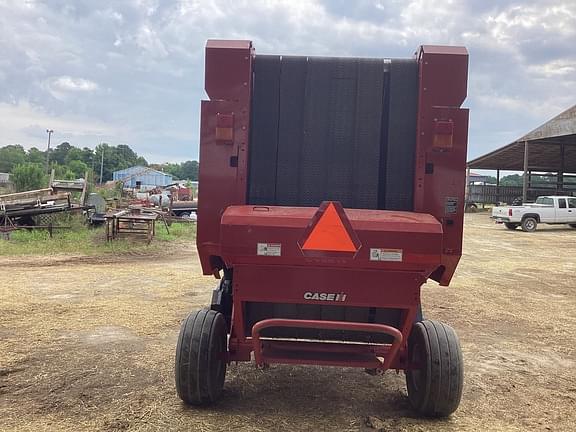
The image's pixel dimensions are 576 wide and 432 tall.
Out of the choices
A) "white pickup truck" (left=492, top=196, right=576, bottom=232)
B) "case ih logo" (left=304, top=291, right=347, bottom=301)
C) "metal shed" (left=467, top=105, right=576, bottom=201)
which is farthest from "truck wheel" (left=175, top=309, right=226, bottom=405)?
"metal shed" (left=467, top=105, right=576, bottom=201)

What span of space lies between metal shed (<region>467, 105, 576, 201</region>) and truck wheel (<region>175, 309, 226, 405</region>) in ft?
92.0

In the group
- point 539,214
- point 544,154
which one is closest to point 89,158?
point 544,154

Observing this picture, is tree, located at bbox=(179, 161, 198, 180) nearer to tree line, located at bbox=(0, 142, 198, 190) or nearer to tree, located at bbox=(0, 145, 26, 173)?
tree line, located at bbox=(0, 142, 198, 190)

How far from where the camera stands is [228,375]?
15.9 feet

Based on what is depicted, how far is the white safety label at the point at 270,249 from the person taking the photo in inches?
132

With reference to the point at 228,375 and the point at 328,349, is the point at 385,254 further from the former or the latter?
the point at 228,375

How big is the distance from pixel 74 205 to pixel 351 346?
1911 centimetres

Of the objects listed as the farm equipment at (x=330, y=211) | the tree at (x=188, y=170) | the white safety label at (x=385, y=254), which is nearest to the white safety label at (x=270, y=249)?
the farm equipment at (x=330, y=211)

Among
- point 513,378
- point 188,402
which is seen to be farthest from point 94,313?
point 513,378

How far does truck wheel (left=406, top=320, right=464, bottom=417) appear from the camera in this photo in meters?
3.77

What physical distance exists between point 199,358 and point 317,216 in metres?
1.40

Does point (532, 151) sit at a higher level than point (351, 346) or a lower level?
higher

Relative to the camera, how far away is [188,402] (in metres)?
3.98

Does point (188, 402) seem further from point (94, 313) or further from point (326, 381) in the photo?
point (94, 313)
